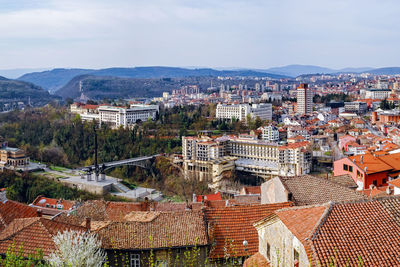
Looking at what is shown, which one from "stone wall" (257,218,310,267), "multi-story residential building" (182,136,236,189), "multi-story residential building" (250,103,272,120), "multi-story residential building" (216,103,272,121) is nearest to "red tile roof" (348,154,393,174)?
"stone wall" (257,218,310,267)

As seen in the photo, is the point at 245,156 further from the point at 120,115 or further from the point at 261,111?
the point at 120,115

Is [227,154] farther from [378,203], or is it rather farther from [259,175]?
[378,203]

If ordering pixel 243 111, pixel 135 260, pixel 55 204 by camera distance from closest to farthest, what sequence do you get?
pixel 135 260 → pixel 55 204 → pixel 243 111

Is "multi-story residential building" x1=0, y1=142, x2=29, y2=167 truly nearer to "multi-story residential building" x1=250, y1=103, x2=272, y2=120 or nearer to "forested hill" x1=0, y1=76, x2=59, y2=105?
"multi-story residential building" x1=250, y1=103, x2=272, y2=120

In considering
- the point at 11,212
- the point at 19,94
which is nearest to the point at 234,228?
the point at 11,212

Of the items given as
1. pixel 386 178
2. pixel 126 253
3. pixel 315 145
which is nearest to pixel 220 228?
pixel 126 253

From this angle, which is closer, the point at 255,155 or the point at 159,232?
the point at 159,232

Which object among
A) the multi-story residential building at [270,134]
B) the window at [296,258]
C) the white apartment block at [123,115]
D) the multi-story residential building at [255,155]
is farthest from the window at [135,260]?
the white apartment block at [123,115]
